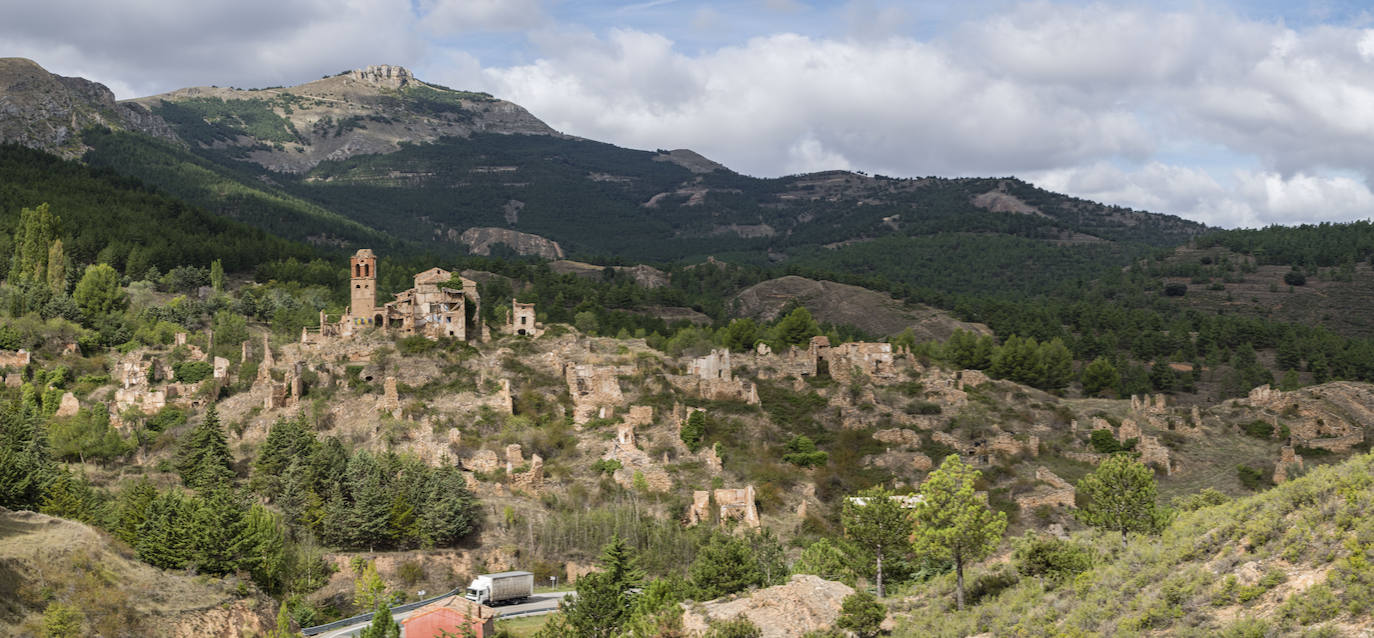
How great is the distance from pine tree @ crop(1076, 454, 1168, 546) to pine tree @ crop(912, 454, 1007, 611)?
501 cm

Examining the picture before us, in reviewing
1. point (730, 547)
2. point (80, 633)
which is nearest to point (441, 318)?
point (730, 547)

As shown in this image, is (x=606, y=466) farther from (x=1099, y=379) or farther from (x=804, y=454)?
(x=1099, y=379)

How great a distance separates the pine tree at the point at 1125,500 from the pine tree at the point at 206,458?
43496mm

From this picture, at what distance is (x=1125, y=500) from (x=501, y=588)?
86.2ft

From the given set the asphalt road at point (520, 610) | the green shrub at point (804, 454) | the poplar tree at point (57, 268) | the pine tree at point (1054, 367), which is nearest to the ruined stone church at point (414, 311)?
the poplar tree at point (57, 268)

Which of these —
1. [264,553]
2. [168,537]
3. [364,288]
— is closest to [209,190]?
[364,288]

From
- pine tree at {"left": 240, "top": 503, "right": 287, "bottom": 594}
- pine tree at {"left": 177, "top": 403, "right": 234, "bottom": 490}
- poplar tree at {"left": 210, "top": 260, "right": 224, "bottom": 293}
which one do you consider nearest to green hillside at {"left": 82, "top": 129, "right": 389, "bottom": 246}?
poplar tree at {"left": 210, "top": 260, "right": 224, "bottom": 293}

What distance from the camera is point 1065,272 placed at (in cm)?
18512

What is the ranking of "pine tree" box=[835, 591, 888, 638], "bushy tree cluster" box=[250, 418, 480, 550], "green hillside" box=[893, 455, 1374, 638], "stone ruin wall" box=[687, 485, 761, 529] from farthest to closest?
"stone ruin wall" box=[687, 485, 761, 529] → "bushy tree cluster" box=[250, 418, 480, 550] → "pine tree" box=[835, 591, 888, 638] → "green hillside" box=[893, 455, 1374, 638]

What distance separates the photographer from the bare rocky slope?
Answer: 36312 mm

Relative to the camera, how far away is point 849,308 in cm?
14025

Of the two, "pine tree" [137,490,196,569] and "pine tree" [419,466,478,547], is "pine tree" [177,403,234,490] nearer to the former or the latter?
"pine tree" [419,466,478,547]

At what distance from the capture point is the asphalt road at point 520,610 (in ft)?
143

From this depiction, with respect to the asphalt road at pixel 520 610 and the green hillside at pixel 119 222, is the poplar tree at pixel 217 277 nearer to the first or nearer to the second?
the green hillside at pixel 119 222
